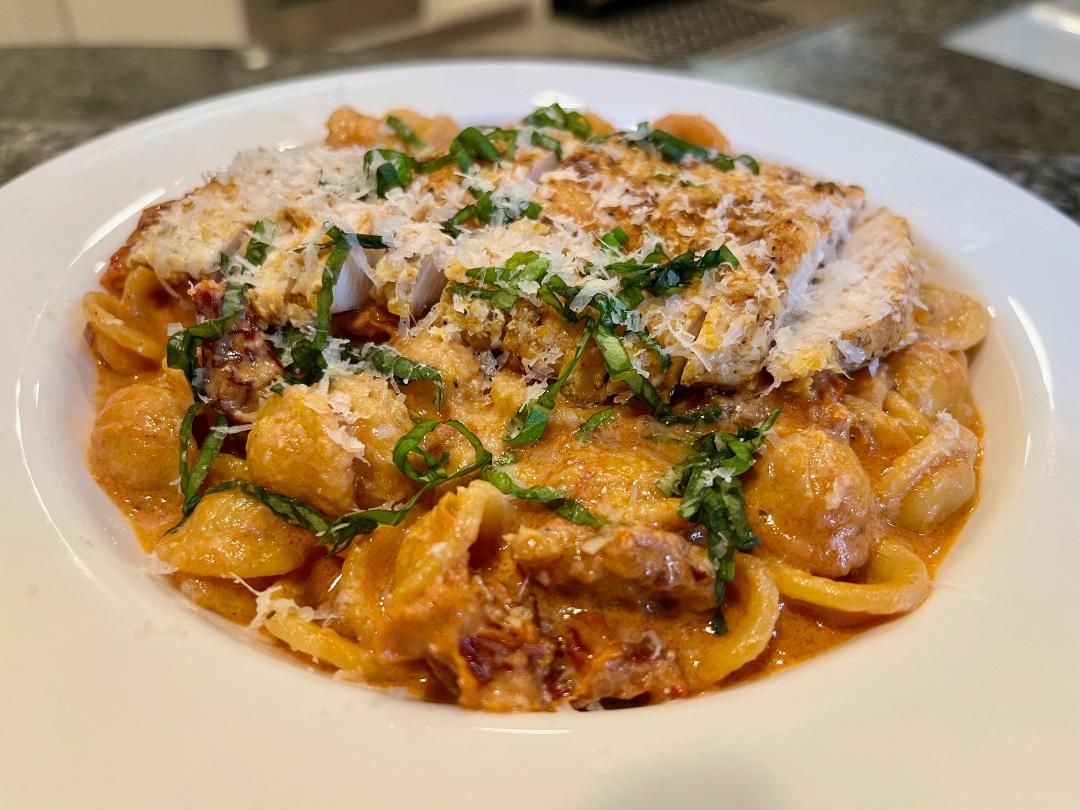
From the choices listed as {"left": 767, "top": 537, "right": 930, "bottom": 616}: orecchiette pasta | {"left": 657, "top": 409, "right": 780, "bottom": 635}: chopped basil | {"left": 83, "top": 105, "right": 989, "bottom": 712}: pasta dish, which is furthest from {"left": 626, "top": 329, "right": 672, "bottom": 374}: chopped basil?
{"left": 767, "top": 537, "right": 930, "bottom": 616}: orecchiette pasta

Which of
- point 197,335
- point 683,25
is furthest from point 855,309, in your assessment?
point 683,25

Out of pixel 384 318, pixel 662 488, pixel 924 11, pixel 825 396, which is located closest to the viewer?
pixel 662 488

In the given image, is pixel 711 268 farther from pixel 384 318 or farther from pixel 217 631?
pixel 217 631

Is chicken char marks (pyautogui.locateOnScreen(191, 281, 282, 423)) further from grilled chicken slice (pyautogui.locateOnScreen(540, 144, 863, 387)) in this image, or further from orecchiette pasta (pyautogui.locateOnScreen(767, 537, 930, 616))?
orecchiette pasta (pyautogui.locateOnScreen(767, 537, 930, 616))

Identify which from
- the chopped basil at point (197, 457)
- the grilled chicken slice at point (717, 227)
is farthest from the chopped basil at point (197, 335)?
the grilled chicken slice at point (717, 227)

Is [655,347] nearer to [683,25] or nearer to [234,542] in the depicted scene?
[234,542]

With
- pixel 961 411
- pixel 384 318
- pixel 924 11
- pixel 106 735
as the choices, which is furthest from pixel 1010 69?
pixel 106 735

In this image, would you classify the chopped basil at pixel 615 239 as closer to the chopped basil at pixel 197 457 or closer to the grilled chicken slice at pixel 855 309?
the grilled chicken slice at pixel 855 309
